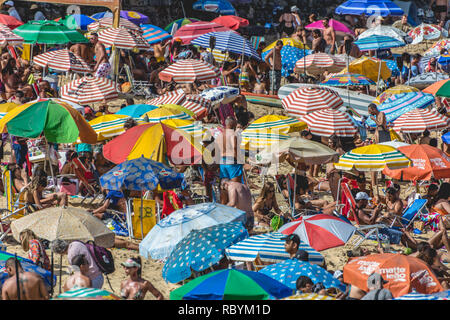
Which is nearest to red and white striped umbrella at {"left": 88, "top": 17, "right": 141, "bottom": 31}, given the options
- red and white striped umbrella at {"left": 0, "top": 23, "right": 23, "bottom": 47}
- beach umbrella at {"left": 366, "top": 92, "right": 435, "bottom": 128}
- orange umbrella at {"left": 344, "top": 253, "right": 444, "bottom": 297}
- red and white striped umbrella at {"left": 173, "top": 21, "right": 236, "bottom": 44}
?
red and white striped umbrella at {"left": 173, "top": 21, "right": 236, "bottom": 44}

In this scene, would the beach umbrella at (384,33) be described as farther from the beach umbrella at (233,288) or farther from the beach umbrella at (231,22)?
the beach umbrella at (233,288)

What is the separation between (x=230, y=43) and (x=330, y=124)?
4664 millimetres

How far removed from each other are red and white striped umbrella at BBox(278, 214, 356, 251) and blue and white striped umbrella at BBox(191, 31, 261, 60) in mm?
8451

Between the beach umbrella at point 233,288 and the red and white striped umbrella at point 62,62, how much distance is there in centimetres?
995

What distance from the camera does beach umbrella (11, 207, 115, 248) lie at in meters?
9.88

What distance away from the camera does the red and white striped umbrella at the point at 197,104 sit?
15.9 metres

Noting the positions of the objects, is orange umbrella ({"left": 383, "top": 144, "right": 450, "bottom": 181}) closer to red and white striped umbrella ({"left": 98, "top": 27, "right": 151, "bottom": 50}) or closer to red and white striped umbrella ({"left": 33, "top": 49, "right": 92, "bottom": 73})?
red and white striped umbrella ({"left": 33, "top": 49, "right": 92, "bottom": 73})

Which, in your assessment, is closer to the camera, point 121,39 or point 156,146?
point 156,146

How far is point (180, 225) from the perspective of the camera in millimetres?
10664

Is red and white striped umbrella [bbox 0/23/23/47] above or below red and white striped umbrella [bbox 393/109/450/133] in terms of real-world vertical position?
above

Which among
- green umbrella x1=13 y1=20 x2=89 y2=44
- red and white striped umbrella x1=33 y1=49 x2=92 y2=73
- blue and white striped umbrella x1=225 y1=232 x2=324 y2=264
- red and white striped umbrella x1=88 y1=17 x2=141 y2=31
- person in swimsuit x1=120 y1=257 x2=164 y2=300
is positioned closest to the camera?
person in swimsuit x1=120 y1=257 x2=164 y2=300

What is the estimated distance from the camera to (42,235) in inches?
390

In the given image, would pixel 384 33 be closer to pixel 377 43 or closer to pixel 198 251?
pixel 377 43

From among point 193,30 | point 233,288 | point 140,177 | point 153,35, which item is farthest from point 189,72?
point 233,288
